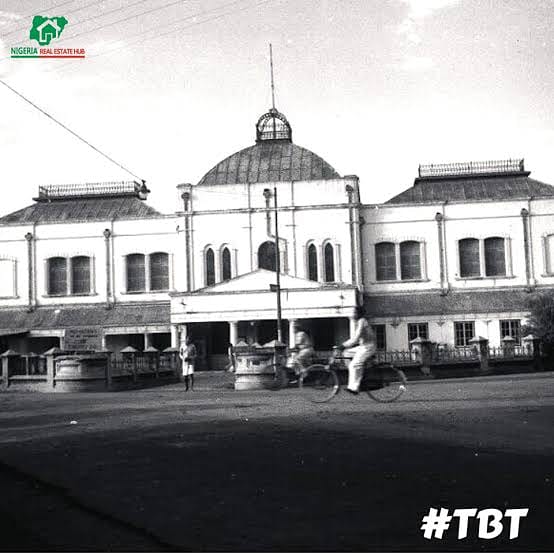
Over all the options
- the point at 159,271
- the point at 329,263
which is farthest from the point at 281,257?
the point at 159,271

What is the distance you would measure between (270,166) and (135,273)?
31.7 feet

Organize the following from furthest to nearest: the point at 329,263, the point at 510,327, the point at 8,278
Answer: the point at 8,278 < the point at 329,263 < the point at 510,327

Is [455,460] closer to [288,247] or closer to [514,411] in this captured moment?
[514,411]

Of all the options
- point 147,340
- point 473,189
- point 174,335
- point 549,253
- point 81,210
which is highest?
point 473,189

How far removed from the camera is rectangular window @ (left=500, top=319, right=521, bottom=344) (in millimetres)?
42000

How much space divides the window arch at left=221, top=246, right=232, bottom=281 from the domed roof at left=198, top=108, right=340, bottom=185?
12.8 ft

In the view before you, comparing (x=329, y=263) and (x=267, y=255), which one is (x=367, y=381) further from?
(x=267, y=255)

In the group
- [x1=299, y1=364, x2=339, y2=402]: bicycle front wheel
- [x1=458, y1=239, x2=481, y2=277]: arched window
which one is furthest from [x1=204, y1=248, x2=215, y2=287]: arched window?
[x1=299, y1=364, x2=339, y2=402]: bicycle front wheel

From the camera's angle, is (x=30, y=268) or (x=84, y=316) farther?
(x=30, y=268)

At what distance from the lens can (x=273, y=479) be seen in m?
7.99

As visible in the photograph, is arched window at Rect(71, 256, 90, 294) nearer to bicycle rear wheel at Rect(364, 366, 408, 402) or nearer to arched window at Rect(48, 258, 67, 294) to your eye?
arched window at Rect(48, 258, 67, 294)

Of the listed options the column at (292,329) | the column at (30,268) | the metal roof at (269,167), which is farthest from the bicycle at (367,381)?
the column at (30,268)

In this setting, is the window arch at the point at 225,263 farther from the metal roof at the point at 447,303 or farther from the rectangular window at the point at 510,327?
the rectangular window at the point at 510,327

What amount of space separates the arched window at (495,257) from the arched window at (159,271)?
17534 mm
